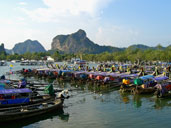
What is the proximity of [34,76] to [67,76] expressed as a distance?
1582 centimetres

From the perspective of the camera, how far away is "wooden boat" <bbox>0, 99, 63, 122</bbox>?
20047mm

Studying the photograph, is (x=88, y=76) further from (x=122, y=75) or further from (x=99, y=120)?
(x=99, y=120)

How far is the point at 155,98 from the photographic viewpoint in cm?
2969

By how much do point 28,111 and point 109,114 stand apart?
8.95 m

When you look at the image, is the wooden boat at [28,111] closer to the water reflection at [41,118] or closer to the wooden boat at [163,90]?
the water reflection at [41,118]

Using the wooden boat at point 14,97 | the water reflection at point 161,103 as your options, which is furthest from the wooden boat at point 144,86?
the wooden boat at point 14,97

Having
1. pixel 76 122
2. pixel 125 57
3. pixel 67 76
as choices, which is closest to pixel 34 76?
pixel 67 76

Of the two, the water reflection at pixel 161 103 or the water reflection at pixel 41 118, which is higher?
the water reflection at pixel 161 103

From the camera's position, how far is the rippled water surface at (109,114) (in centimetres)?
2014

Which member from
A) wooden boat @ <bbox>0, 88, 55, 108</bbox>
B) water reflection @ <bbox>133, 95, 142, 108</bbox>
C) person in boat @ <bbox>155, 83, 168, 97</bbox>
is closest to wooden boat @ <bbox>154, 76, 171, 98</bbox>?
person in boat @ <bbox>155, 83, 168, 97</bbox>

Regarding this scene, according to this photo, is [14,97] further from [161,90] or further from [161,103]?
[161,90]

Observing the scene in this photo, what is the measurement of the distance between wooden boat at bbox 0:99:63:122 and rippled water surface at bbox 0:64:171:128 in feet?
1.80

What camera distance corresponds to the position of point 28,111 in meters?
21.1

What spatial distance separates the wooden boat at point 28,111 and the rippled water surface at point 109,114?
1.80 feet
